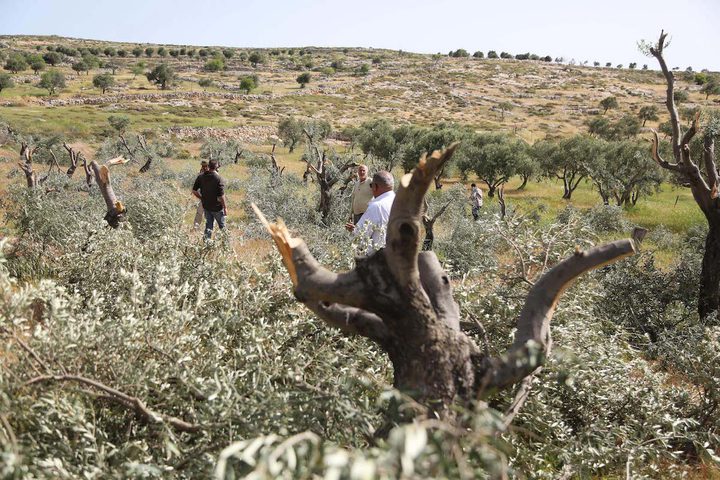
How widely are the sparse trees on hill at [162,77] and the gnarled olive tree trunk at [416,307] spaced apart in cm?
8366

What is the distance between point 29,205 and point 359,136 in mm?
32173

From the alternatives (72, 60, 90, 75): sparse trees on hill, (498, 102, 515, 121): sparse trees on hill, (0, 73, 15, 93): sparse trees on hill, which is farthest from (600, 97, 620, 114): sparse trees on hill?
(72, 60, 90, 75): sparse trees on hill

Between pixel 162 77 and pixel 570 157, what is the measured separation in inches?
2704

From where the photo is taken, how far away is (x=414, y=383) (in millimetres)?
2471

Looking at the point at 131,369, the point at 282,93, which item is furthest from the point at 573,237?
the point at 282,93

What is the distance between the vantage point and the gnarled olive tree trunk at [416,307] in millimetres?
2336

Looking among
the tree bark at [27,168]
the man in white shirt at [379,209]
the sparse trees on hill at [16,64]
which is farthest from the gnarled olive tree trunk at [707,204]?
the sparse trees on hill at [16,64]

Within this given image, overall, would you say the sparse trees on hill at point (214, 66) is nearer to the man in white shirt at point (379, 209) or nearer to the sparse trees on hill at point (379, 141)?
the sparse trees on hill at point (379, 141)

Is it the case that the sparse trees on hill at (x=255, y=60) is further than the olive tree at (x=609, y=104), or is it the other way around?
the sparse trees on hill at (x=255, y=60)

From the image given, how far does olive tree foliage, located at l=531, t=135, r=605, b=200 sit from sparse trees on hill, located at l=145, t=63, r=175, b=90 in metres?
65.0

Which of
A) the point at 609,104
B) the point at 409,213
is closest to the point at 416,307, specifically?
the point at 409,213

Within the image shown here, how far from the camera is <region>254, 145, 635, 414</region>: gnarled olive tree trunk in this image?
2336 millimetres

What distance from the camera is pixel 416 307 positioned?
2473mm

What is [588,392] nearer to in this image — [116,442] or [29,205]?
[116,442]
